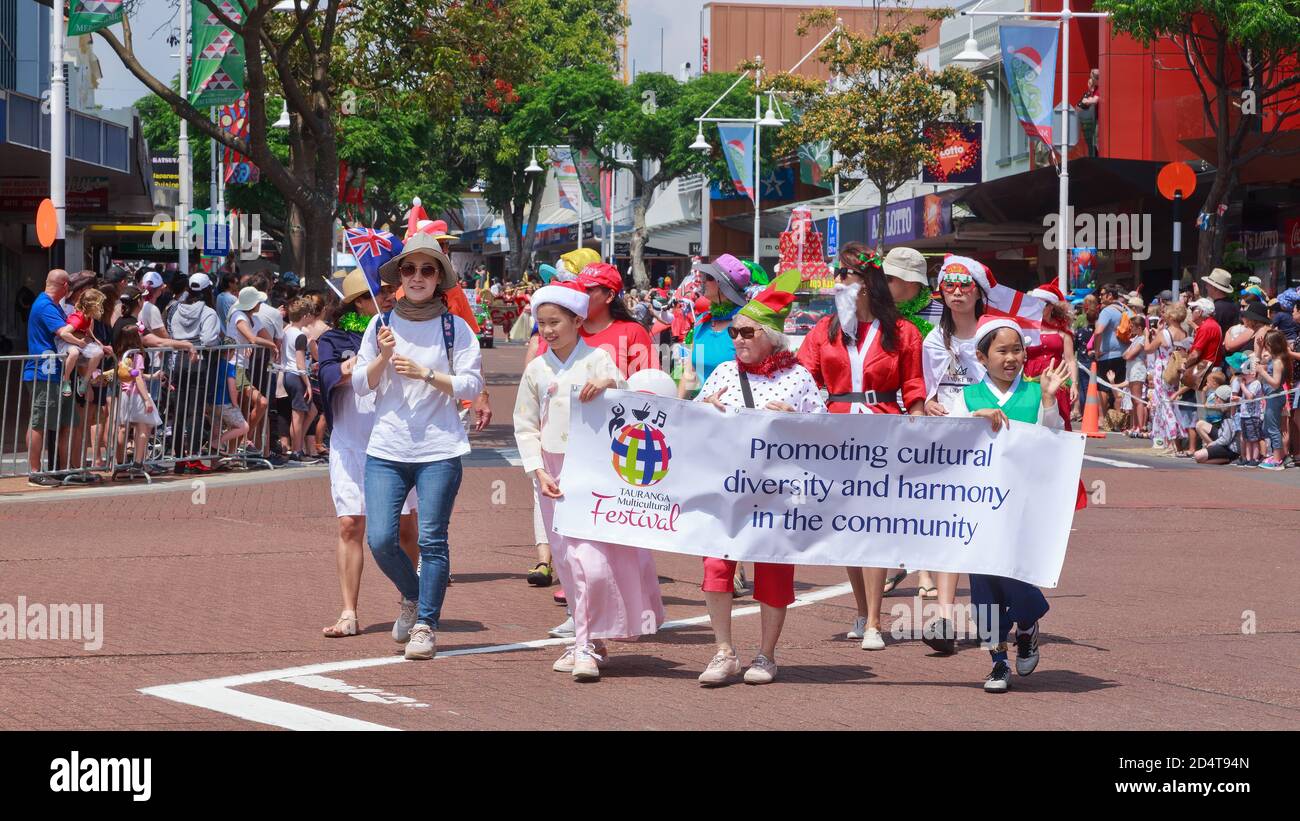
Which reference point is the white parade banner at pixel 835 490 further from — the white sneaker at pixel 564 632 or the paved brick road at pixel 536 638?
the white sneaker at pixel 564 632

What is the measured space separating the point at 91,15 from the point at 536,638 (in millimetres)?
14270

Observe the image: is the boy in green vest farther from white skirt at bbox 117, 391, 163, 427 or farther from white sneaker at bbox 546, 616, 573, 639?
white skirt at bbox 117, 391, 163, 427

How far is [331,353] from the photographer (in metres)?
9.07

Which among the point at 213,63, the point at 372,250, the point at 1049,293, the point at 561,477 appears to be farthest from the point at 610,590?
the point at 213,63

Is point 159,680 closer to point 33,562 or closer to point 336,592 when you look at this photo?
point 336,592

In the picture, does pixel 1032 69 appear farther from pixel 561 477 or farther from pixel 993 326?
pixel 561 477

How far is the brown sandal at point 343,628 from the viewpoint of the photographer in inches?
359

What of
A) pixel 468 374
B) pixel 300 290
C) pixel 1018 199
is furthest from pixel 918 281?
pixel 1018 199

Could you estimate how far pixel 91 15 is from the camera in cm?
2095

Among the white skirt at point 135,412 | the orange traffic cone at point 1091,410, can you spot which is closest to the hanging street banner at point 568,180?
the orange traffic cone at point 1091,410

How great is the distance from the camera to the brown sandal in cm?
912

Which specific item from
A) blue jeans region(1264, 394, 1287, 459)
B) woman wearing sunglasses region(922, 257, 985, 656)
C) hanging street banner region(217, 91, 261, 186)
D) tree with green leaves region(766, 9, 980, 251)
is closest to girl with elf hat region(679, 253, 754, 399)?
woman wearing sunglasses region(922, 257, 985, 656)

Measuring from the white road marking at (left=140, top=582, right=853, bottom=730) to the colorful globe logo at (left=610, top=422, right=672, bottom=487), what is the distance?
1.37 meters

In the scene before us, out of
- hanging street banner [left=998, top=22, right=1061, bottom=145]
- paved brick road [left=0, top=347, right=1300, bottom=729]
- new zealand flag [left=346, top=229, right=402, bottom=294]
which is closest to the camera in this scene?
paved brick road [left=0, top=347, right=1300, bottom=729]
